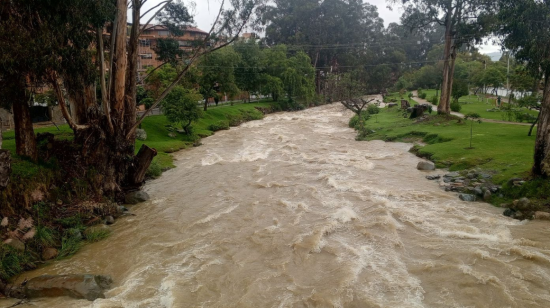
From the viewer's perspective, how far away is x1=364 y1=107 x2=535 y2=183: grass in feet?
43.8

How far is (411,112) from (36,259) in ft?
90.3

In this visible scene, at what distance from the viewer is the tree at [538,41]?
10.4m

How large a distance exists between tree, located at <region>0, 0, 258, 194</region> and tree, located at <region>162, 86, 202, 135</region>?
9.92m

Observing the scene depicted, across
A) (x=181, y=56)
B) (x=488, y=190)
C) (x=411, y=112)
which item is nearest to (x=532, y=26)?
(x=488, y=190)

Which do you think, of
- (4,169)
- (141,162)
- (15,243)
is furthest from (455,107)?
(15,243)

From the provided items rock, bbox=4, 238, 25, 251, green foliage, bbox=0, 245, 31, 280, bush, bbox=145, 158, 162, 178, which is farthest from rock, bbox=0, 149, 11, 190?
bush, bbox=145, 158, 162, 178

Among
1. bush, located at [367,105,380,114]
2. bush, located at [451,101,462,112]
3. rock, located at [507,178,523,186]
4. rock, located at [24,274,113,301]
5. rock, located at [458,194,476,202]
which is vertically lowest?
rock, located at [24,274,113,301]

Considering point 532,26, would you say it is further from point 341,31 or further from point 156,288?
point 341,31

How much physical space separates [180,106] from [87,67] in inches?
593

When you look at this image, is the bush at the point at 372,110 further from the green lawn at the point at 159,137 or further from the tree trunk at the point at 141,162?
the tree trunk at the point at 141,162

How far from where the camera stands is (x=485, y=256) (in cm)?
775

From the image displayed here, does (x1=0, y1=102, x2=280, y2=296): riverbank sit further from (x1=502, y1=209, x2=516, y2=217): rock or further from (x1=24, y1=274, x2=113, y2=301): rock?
(x1=502, y1=209, x2=516, y2=217): rock

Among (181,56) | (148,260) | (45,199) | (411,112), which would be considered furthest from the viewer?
(411,112)

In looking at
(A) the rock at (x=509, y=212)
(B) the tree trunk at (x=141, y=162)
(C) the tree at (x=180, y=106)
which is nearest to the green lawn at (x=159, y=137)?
(C) the tree at (x=180, y=106)
